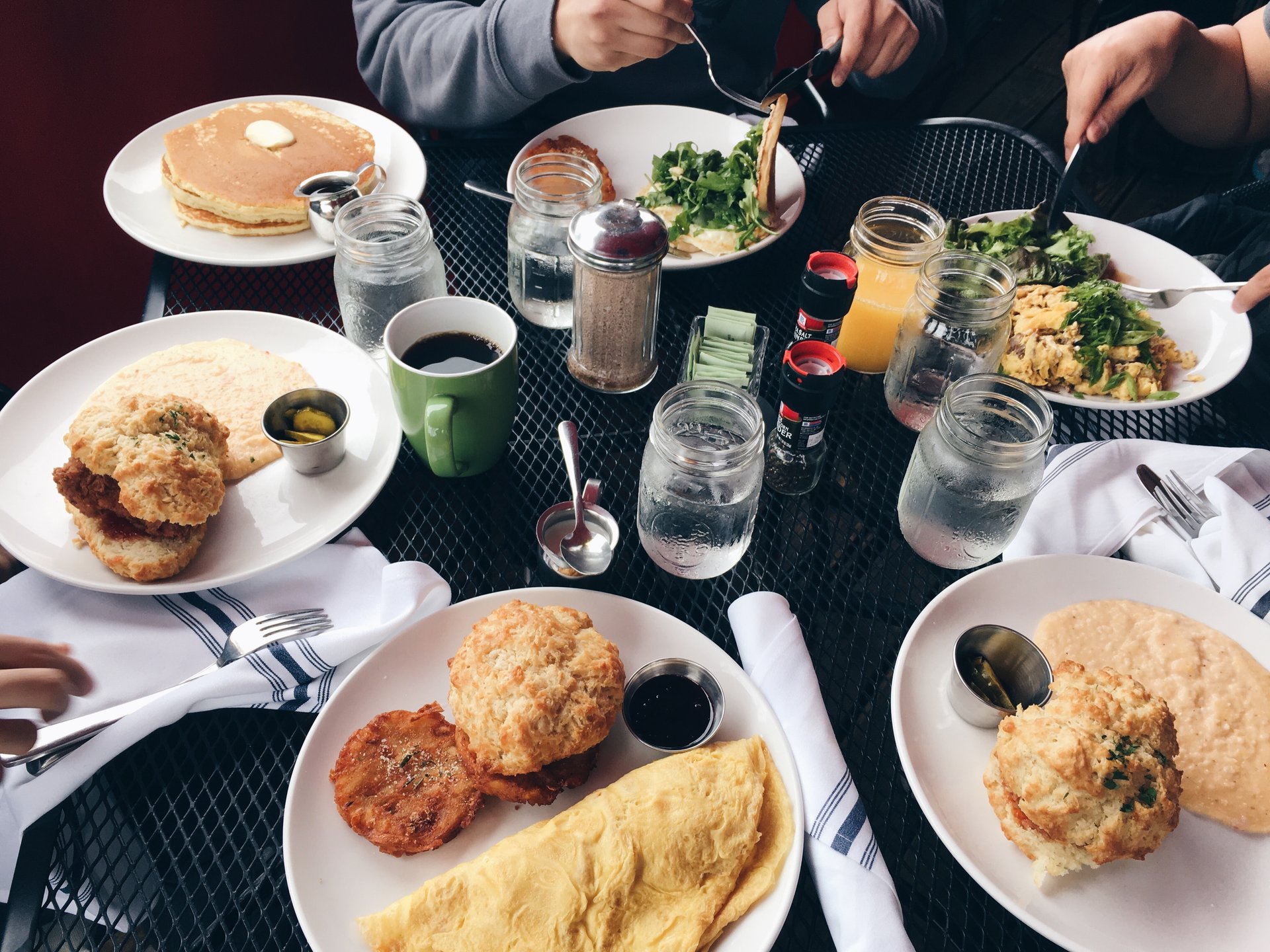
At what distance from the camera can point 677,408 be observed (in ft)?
4.24

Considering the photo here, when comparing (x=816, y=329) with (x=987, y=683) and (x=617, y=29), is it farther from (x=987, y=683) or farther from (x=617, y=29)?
(x=617, y=29)

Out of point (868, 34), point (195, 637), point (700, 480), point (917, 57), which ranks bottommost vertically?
point (195, 637)

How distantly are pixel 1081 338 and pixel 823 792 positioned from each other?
1.11 meters

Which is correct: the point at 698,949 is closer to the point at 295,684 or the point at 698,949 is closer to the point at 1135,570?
the point at 295,684

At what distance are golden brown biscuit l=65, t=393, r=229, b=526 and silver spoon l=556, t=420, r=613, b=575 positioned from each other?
57 centimetres

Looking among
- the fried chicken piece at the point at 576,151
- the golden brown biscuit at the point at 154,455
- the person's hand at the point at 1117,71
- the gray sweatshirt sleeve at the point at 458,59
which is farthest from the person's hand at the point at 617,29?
the golden brown biscuit at the point at 154,455

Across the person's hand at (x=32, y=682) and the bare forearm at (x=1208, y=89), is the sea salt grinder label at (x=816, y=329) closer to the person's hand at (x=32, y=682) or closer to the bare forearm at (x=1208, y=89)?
the person's hand at (x=32, y=682)

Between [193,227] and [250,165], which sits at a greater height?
[250,165]

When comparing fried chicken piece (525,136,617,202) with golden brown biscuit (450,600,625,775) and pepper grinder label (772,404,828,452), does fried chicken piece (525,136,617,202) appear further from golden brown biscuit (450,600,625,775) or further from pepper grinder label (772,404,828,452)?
golden brown biscuit (450,600,625,775)

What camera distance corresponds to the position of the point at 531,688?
101 centimetres

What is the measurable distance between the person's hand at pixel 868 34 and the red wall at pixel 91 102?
207 cm

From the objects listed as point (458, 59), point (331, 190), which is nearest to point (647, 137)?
point (458, 59)

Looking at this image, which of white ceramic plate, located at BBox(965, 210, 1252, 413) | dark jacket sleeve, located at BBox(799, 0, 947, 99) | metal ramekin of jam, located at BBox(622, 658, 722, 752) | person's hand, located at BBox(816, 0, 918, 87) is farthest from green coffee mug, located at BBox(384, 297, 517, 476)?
dark jacket sleeve, located at BBox(799, 0, 947, 99)

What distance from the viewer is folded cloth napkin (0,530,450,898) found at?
1.05 m
